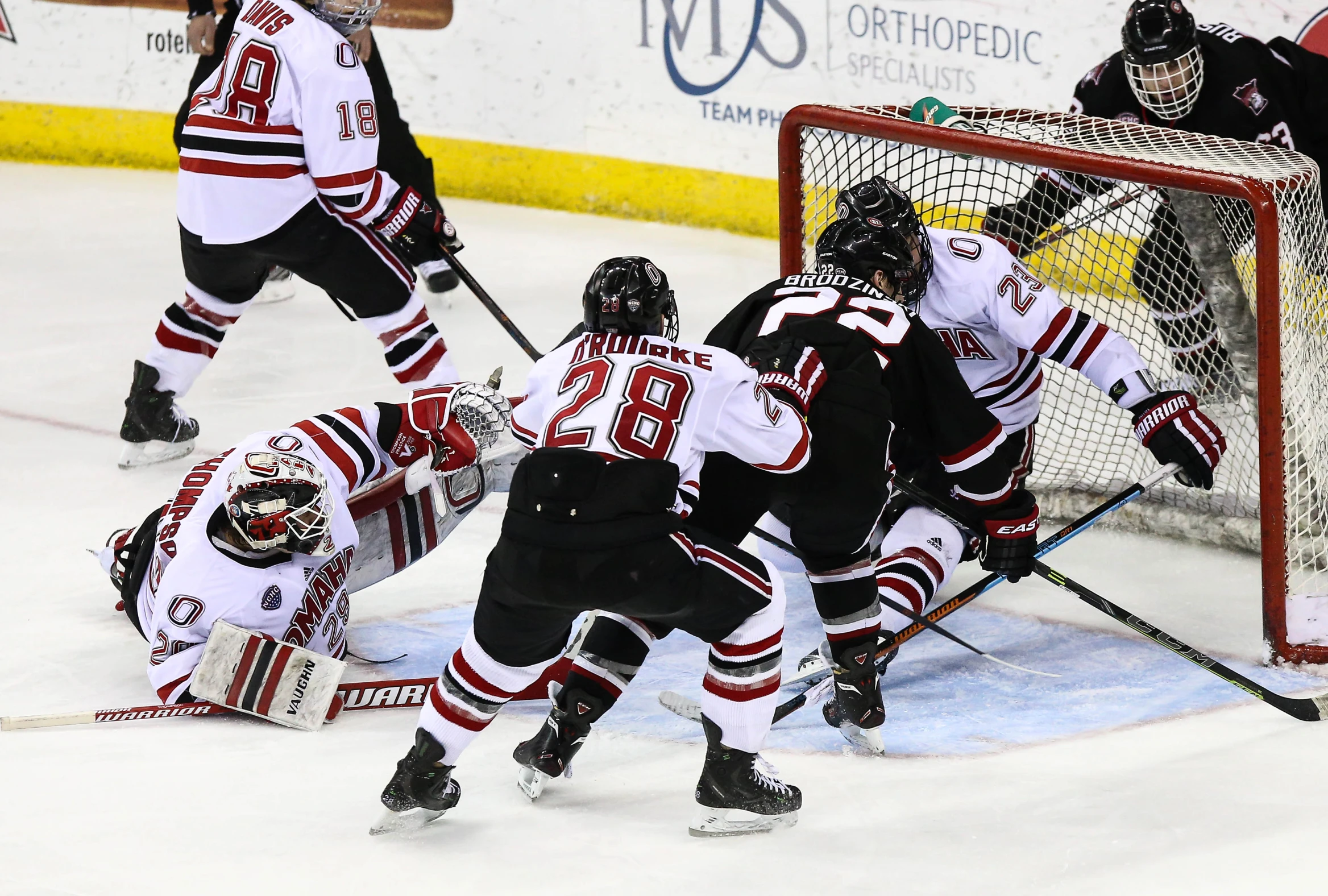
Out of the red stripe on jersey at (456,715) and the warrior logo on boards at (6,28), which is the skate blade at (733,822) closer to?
the red stripe on jersey at (456,715)

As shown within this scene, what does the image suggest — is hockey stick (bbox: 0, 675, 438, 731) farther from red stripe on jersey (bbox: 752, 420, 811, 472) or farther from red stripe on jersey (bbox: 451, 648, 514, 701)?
red stripe on jersey (bbox: 752, 420, 811, 472)

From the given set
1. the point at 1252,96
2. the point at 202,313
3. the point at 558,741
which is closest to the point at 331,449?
the point at 558,741

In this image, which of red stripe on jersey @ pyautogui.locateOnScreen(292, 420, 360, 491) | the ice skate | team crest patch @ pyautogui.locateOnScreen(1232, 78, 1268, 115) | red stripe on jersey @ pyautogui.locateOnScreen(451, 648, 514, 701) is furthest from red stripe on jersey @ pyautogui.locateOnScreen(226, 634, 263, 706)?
the ice skate

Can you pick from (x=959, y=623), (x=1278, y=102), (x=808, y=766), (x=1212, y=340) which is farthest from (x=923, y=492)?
(x=1278, y=102)

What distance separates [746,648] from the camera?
2.46 m

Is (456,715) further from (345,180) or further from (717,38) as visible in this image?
(717,38)

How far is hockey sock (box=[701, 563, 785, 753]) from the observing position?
247 cm

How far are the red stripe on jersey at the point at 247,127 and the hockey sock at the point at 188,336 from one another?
1.59 feet

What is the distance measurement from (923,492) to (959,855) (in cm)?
86

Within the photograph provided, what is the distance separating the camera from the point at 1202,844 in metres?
2.49

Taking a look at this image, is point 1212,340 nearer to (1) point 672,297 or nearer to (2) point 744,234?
(1) point 672,297

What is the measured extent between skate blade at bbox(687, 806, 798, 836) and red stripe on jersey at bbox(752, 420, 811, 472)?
0.50 meters

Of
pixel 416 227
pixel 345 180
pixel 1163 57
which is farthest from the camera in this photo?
pixel 416 227

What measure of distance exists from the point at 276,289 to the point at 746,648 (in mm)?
3819
